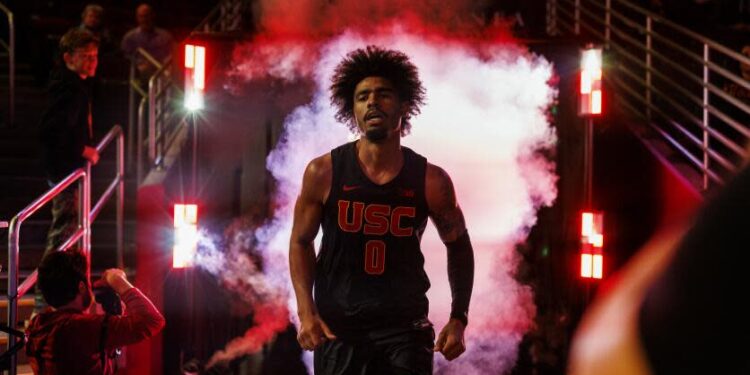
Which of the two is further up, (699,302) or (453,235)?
(699,302)

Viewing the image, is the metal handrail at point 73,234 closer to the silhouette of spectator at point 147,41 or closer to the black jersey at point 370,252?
the black jersey at point 370,252

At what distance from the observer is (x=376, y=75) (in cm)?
489

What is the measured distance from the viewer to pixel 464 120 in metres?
6.55

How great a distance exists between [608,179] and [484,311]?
1485mm

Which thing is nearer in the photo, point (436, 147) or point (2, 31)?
point (436, 147)

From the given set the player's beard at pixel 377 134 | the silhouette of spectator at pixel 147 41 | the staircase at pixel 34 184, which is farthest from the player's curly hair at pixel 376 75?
the silhouette of spectator at pixel 147 41

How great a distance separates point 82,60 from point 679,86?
4.90 metres

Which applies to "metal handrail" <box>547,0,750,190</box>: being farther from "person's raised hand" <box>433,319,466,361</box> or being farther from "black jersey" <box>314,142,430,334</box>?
"person's raised hand" <box>433,319,466,361</box>

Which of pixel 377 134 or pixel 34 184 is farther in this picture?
pixel 34 184

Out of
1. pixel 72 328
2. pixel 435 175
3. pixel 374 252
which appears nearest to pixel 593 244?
pixel 435 175

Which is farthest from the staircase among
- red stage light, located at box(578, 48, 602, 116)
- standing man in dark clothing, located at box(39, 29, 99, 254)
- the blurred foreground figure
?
the blurred foreground figure

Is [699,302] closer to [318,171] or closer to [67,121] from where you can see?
[318,171]

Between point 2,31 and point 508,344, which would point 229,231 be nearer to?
point 508,344

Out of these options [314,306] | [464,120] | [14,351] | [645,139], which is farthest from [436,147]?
[14,351]
